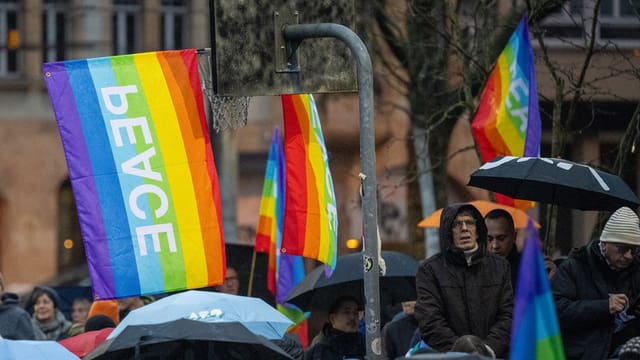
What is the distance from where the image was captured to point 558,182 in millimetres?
12000

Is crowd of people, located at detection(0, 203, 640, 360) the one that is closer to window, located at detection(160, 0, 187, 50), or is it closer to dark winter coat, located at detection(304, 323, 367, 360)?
dark winter coat, located at detection(304, 323, 367, 360)

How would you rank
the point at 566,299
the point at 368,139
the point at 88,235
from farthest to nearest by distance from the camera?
the point at 88,235, the point at 566,299, the point at 368,139

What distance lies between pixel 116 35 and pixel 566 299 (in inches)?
917

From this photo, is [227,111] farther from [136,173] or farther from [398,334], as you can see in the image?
[398,334]

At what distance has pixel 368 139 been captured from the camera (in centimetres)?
977

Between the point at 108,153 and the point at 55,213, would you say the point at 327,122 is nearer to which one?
the point at 55,213

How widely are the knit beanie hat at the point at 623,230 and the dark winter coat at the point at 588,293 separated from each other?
20 centimetres

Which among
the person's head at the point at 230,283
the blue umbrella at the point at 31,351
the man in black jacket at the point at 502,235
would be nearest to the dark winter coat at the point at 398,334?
the man in black jacket at the point at 502,235

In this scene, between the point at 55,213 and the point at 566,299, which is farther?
the point at 55,213

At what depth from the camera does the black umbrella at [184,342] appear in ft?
36.9

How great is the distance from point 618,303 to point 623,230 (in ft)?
1.38

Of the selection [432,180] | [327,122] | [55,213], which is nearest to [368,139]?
[432,180]

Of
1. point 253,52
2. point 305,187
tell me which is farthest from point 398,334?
point 253,52

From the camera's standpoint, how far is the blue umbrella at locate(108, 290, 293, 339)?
11.7m
